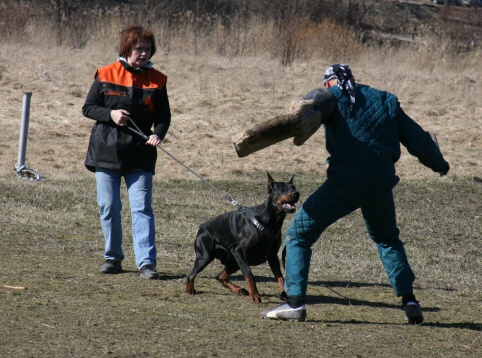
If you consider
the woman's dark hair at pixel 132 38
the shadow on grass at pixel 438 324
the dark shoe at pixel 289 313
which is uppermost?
the woman's dark hair at pixel 132 38

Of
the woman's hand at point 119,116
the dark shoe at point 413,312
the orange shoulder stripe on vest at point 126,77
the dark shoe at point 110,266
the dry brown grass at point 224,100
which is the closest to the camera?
the dark shoe at point 413,312

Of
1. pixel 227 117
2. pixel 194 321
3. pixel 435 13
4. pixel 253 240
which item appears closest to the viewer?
pixel 194 321

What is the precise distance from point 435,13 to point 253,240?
37.5 meters

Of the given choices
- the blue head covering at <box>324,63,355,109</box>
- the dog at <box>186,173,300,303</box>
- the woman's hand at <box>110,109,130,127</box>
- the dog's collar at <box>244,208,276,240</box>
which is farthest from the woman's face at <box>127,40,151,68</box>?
the blue head covering at <box>324,63,355,109</box>

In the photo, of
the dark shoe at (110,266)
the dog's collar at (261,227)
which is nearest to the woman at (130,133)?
the dark shoe at (110,266)

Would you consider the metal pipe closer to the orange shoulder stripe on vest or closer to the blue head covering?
the orange shoulder stripe on vest

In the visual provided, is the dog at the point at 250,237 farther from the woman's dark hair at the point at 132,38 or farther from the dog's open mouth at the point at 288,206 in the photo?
the woman's dark hair at the point at 132,38

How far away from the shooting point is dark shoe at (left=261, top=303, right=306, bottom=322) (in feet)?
19.0

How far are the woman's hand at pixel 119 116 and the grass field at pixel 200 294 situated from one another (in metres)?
1.27

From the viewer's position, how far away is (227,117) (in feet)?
57.8

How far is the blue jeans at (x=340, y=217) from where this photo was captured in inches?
222

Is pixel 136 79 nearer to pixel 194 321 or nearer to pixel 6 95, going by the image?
pixel 194 321

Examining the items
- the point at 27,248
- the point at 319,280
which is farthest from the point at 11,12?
the point at 319,280

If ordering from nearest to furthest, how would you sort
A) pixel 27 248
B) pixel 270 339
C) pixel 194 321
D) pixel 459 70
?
pixel 270 339, pixel 194 321, pixel 27 248, pixel 459 70
